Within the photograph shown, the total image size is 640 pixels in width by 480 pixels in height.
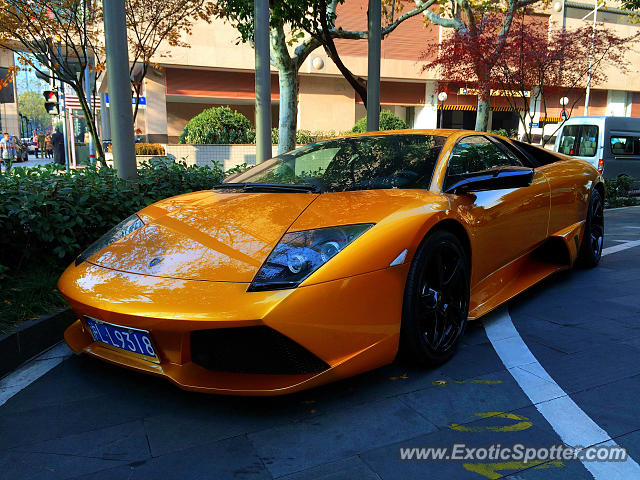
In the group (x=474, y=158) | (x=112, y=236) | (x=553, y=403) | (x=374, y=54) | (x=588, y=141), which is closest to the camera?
(x=553, y=403)

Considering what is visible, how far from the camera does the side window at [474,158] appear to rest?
3.17 m

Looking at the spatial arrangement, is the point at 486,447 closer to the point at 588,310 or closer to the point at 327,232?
the point at 327,232

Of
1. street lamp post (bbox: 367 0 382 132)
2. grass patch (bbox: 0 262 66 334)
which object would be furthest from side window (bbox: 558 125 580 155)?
grass patch (bbox: 0 262 66 334)

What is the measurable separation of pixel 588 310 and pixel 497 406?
176 centimetres

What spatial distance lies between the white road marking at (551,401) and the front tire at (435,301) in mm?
336

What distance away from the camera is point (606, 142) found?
1251 centimetres

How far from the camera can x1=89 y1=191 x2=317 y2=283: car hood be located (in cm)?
234

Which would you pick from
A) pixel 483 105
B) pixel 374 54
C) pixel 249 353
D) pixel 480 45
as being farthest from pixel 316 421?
pixel 483 105

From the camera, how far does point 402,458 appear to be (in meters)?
1.99

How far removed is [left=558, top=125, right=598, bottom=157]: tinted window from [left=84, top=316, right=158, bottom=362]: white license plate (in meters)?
12.8

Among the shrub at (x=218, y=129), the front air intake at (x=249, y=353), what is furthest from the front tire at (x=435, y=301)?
the shrub at (x=218, y=129)

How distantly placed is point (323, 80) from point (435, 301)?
25.7 metres

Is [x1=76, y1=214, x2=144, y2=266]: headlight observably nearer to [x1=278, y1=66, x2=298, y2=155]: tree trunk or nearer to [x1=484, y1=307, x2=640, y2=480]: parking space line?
[x1=484, y1=307, x2=640, y2=480]: parking space line

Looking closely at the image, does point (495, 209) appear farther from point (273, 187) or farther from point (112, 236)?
point (112, 236)
